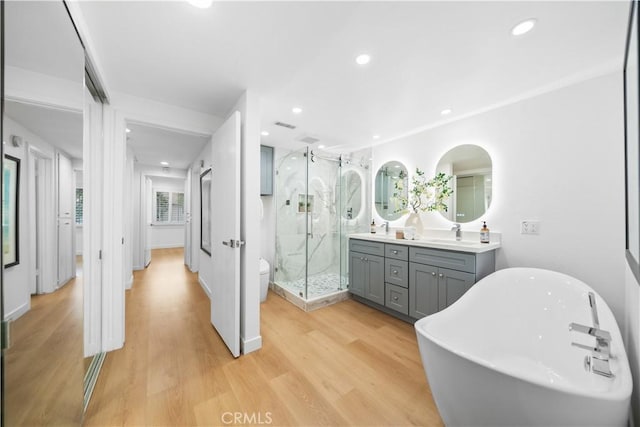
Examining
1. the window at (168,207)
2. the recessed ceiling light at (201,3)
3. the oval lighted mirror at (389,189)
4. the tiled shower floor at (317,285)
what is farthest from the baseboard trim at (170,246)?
the recessed ceiling light at (201,3)

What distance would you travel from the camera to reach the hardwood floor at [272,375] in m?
1.38

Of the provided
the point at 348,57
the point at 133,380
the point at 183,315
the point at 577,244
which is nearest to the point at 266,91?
the point at 348,57

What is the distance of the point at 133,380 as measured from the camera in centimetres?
165

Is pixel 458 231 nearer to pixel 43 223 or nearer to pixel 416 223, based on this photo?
pixel 416 223

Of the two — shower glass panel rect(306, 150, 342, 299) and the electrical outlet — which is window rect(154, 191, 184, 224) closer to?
shower glass panel rect(306, 150, 342, 299)

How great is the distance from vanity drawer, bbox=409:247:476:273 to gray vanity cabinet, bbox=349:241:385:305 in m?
0.44

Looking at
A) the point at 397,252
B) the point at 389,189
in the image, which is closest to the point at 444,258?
the point at 397,252

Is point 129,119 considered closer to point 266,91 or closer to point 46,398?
point 266,91

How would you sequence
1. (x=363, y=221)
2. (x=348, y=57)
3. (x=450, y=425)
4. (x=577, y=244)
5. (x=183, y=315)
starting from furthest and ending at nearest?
(x=363, y=221) → (x=183, y=315) → (x=577, y=244) → (x=348, y=57) → (x=450, y=425)

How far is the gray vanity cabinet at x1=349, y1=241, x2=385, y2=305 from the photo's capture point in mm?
2816

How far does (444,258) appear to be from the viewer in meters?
2.25

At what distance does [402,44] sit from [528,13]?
64cm

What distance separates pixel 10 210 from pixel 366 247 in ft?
9.20

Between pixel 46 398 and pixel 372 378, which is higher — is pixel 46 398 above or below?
above
